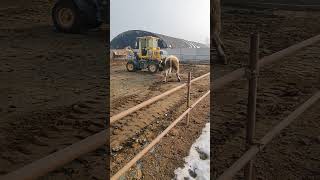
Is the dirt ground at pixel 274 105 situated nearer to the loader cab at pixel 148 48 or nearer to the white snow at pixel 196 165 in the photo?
the white snow at pixel 196 165

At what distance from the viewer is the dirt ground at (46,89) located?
4.31 meters

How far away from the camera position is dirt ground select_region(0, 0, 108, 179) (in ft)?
14.1

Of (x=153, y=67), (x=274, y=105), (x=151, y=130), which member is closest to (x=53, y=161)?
(x=274, y=105)

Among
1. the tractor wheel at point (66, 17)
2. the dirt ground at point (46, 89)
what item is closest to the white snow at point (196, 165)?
the dirt ground at point (46, 89)

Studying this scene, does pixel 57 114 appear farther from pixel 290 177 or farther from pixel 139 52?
pixel 139 52

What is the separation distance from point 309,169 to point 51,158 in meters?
3.16

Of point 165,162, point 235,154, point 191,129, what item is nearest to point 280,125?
point 235,154

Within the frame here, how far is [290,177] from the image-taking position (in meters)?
3.45

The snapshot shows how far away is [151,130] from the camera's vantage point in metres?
6.89

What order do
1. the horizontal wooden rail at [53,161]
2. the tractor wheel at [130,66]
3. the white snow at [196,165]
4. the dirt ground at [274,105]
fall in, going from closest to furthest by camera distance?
the horizontal wooden rail at [53,161], the dirt ground at [274,105], the white snow at [196,165], the tractor wheel at [130,66]

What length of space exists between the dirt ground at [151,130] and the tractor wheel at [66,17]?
1.91m

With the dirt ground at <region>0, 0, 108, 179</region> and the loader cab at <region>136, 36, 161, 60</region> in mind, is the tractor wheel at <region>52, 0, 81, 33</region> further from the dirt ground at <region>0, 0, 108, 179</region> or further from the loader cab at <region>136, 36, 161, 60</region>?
the loader cab at <region>136, 36, 161, 60</region>

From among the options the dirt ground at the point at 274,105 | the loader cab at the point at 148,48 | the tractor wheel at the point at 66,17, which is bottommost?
the dirt ground at the point at 274,105

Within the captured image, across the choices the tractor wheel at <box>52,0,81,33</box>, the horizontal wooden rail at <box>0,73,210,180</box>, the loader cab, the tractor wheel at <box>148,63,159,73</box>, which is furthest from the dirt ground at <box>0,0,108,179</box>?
the tractor wheel at <box>148,63,159,73</box>
